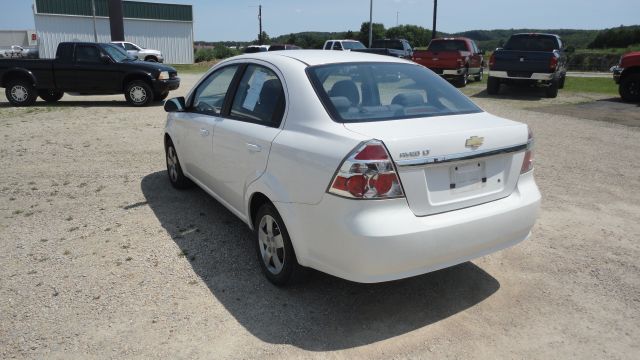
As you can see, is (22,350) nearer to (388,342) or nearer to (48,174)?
(388,342)

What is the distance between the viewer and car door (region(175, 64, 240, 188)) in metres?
4.50

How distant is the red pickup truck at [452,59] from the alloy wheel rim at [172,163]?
1480 centimetres

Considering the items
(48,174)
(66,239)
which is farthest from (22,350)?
(48,174)

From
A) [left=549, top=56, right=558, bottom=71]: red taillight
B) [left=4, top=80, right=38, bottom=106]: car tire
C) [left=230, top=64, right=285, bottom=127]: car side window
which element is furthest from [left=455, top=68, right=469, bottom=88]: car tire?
[left=230, top=64, right=285, bottom=127]: car side window

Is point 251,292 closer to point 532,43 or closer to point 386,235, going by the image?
point 386,235

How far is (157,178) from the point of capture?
6.64m

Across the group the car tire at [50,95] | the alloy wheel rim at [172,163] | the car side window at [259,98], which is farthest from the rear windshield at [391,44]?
the car side window at [259,98]

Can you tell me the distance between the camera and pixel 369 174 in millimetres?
2814

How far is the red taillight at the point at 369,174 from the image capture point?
9.23 ft

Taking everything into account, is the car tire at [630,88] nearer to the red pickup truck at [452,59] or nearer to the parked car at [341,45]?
the red pickup truck at [452,59]

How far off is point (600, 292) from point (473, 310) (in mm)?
1028

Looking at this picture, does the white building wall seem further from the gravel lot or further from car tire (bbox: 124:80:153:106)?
the gravel lot

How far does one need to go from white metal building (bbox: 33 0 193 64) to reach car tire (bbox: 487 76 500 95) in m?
37.4

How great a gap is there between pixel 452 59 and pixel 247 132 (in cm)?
1648
